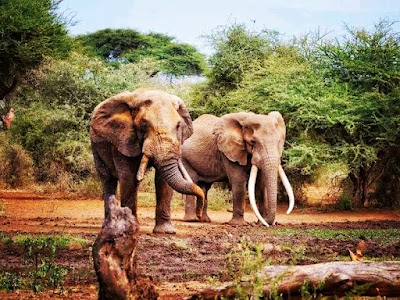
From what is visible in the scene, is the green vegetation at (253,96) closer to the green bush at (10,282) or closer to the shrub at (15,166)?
the shrub at (15,166)

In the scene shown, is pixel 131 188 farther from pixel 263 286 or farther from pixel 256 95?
pixel 256 95

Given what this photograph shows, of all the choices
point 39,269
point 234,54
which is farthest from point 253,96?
point 39,269

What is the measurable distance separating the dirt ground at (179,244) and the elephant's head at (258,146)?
0.66m

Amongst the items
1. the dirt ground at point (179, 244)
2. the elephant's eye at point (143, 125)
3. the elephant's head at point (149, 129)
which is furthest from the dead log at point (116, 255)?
the elephant's eye at point (143, 125)

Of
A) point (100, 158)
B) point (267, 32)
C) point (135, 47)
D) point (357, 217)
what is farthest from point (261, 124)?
point (135, 47)

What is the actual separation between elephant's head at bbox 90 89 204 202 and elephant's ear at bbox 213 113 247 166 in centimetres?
309

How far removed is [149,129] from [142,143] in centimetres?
42

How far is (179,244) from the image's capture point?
40.0 ft

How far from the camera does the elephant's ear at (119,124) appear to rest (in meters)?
13.8

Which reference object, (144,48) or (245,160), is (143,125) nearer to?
(245,160)

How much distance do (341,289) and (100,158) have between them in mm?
8188

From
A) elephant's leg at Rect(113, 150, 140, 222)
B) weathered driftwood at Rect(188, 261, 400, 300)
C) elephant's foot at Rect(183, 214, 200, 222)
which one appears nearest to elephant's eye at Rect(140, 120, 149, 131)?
elephant's leg at Rect(113, 150, 140, 222)

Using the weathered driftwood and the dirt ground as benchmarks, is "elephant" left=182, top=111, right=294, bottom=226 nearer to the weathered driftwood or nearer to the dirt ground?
the dirt ground

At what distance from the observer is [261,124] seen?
17.2 metres
